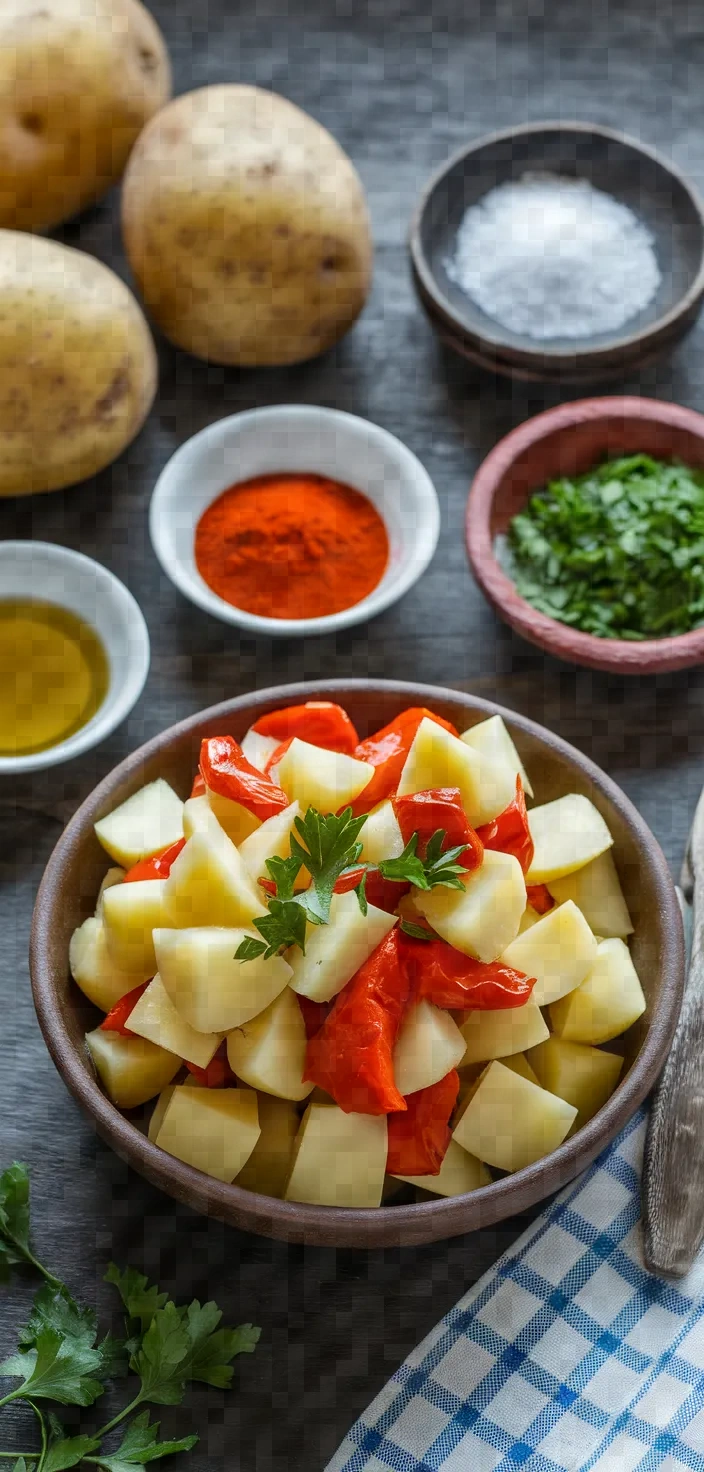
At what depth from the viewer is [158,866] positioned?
122 cm

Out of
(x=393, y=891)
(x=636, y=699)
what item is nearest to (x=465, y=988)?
(x=393, y=891)

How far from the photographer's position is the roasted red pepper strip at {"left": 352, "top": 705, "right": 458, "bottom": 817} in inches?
47.7

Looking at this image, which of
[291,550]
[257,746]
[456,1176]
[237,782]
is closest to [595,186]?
[291,550]

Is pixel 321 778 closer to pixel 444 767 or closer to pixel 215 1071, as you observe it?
pixel 444 767

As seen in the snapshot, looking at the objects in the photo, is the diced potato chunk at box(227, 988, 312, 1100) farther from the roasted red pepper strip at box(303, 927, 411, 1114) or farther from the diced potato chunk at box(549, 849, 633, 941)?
the diced potato chunk at box(549, 849, 633, 941)

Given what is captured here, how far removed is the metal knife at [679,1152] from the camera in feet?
4.04

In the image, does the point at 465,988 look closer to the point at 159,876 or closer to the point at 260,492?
the point at 159,876

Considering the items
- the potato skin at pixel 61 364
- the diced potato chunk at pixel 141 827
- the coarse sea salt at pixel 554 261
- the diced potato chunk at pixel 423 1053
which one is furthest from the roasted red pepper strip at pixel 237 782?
the coarse sea salt at pixel 554 261

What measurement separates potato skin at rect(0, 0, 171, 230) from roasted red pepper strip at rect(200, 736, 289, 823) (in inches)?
35.8

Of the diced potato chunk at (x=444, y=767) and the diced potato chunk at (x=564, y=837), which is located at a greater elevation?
the diced potato chunk at (x=444, y=767)

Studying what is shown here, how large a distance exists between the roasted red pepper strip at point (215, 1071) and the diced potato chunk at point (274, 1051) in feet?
0.09

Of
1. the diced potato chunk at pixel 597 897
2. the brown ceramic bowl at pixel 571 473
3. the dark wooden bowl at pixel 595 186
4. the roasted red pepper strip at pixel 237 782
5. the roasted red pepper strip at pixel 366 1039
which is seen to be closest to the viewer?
the roasted red pepper strip at pixel 366 1039

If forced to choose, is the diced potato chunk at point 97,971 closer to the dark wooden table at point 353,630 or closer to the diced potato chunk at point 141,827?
the diced potato chunk at point 141,827

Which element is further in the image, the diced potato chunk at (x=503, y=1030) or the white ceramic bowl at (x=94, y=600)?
the white ceramic bowl at (x=94, y=600)
